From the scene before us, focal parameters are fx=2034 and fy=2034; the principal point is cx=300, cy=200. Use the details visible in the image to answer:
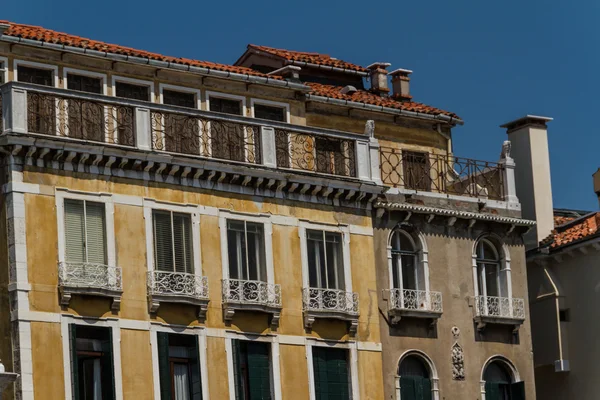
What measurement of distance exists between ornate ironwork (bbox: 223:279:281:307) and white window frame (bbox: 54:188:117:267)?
3.23 metres

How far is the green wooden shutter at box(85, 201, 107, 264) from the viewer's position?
47656 millimetres

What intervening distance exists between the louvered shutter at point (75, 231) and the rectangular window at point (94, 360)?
1.68m

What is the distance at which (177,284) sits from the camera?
48.7 meters

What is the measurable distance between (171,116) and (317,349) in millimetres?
6947

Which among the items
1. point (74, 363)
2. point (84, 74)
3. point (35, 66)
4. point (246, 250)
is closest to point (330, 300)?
point (246, 250)

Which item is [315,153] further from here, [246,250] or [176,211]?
[176,211]

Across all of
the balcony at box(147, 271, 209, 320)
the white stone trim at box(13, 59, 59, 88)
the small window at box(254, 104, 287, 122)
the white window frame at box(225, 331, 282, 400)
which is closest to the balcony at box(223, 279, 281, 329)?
the white window frame at box(225, 331, 282, 400)

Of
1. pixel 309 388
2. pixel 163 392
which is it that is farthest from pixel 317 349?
pixel 163 392

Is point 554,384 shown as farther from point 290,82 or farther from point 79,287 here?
point 79,287

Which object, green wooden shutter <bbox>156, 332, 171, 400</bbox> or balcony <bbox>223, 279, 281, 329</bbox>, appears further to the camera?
balcony <bbox>223, 279, 281, 329</bbox>

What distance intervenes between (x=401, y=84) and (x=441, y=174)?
4.52m

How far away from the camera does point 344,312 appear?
5162 centimetres

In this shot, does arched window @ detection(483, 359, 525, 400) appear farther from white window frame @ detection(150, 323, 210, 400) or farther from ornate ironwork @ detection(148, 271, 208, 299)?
ornate ironwork @ detection(148, 271, 208, 299)

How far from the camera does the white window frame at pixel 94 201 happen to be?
47.1 meters
